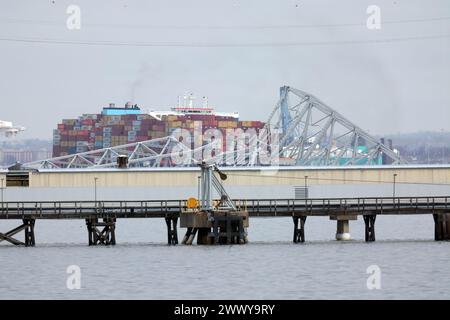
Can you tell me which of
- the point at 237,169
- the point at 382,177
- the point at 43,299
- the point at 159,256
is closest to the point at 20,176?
the point at 237,169

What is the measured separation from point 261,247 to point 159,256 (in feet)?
31.6

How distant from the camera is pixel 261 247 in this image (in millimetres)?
95125

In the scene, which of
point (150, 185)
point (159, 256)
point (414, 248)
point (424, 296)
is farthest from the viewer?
point (150, 185)

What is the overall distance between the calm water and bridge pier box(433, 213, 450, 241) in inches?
46.0

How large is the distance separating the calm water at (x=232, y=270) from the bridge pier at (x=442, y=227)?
46.0 inches

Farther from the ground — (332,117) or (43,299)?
(332,117)

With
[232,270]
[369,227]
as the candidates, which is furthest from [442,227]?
[232,270]

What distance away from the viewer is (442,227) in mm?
101062

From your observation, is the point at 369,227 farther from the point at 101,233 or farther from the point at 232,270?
the point at 232,270

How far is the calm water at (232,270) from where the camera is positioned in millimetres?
68125

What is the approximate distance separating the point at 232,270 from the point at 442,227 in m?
27.5

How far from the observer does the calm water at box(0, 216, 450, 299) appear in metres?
68.1

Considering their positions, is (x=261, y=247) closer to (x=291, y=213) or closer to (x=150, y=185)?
(x=291, y=213)
